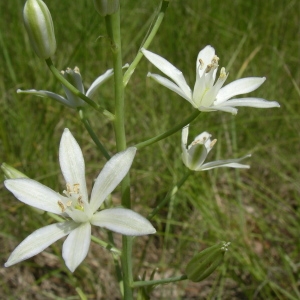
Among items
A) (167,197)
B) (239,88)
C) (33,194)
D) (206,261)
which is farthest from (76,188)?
(239,88)

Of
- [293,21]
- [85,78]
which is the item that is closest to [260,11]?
[293,21]

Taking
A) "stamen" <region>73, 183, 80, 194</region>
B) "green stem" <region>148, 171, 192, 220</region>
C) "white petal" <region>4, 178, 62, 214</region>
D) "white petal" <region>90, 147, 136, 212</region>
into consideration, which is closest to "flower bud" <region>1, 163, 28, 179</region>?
"white petal" <region>4, 178, 62, 214</region>

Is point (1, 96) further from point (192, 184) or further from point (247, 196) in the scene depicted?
point (247, 196)

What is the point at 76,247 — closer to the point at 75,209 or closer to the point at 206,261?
the point at 75,209

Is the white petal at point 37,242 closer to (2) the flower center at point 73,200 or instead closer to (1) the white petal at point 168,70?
(2) the flower center at point 73,200

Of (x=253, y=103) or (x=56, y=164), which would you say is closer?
(x=253, y=103)

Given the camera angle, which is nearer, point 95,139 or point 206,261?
point 206,261
